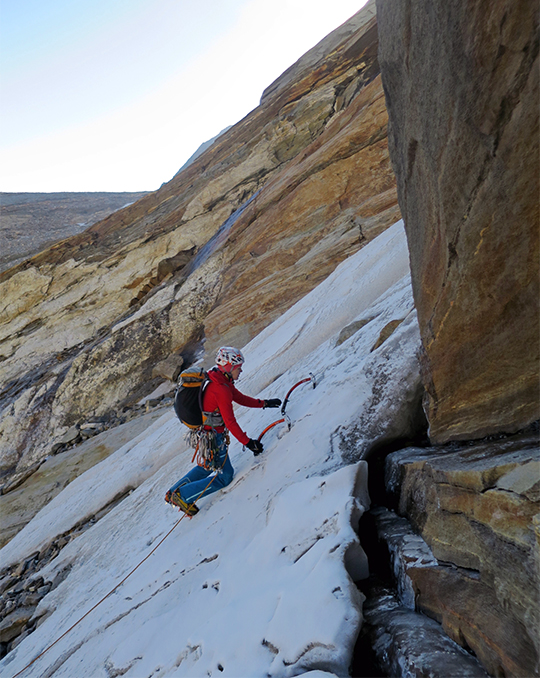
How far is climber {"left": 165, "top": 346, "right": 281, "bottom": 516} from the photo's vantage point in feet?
15.4

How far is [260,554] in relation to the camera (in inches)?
127

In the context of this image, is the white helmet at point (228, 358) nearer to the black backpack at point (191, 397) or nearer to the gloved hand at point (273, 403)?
the black backpack at point (191, 397)

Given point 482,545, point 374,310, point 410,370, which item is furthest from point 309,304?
point 482,545

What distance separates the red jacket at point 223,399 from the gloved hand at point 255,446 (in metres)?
0.08

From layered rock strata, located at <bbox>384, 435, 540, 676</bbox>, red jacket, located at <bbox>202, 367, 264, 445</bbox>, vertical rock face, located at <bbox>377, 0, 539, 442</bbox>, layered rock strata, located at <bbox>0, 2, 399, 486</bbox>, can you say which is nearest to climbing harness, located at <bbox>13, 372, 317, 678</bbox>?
red jacket, located at <bbox>202, 367, 264, 445</bbox>

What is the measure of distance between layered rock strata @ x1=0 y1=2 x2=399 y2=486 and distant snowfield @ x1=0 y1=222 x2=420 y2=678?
5.12 meters

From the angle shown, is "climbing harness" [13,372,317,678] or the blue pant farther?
the blue pant

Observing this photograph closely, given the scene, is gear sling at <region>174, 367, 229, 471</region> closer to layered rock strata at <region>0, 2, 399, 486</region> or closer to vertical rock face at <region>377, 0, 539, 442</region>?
vertical rock face at <region>377, 0, 539, 442</region>

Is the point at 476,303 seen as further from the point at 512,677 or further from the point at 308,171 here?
the point at 308,171

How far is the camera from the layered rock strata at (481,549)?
180cm

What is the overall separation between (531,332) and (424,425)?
153 cm

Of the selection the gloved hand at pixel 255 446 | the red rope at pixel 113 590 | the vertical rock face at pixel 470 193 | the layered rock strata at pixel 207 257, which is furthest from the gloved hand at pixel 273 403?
the layered rock strata at pixel 207 257

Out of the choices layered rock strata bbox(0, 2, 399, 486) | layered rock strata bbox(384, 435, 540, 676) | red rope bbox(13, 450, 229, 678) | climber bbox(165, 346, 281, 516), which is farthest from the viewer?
layered rock strata bbox(0, 2, 399, 486)

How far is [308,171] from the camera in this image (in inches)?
487
